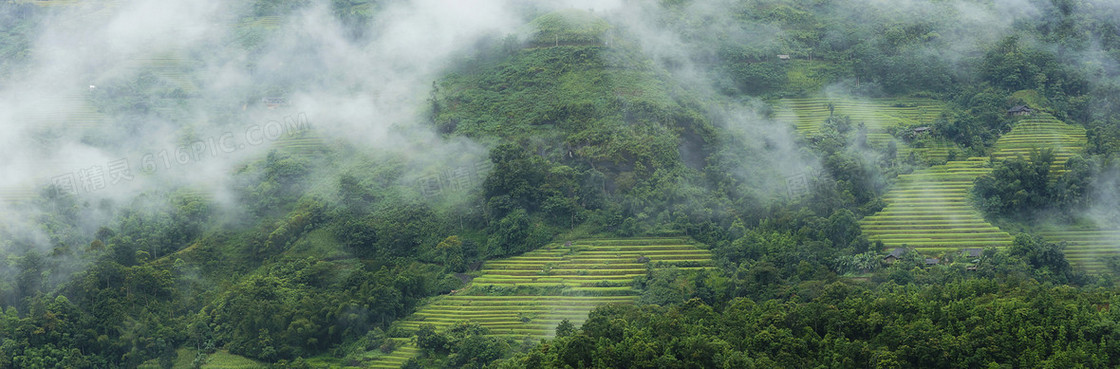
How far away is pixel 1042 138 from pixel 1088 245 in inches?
242

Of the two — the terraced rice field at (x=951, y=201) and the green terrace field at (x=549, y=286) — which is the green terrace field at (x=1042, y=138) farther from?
the green terrace field at (x=549, y=286)

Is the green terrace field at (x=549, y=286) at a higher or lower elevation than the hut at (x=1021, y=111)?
lower

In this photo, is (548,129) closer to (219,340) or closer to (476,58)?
(476,58)

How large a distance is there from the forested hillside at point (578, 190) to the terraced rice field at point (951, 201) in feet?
0.35

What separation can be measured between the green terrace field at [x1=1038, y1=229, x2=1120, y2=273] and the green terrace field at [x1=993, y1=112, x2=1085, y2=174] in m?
3.45

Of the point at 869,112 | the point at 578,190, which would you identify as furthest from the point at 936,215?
the point at 578,190

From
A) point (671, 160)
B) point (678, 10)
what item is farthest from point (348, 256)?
point (678, 10)

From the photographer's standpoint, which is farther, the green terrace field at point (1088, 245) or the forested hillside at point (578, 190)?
the green terrace field at point (1088, 245)

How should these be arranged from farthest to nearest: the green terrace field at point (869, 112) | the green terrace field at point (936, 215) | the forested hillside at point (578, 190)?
the green terrace field at point (869, 112) → the green terrace field at point (936, 215) → the forested hillside at point (578, 190)

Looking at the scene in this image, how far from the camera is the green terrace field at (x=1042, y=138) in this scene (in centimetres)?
4266

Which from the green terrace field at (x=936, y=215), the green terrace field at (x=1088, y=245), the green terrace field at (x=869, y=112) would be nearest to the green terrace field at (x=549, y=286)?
the green terrace field at (x=936, y=215)

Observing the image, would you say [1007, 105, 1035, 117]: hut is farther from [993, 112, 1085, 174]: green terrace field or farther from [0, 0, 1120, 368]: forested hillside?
[0, 0, 1120, 368]: forested hillside

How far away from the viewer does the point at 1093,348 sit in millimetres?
29000

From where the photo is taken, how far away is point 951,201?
4100cm
